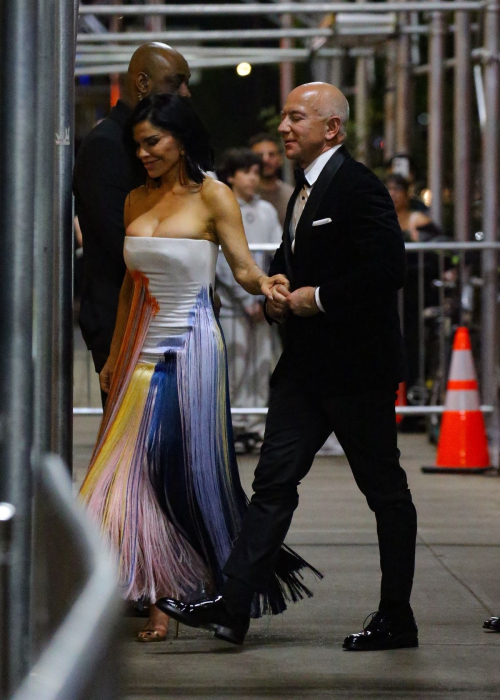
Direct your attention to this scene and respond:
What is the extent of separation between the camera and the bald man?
4.88m

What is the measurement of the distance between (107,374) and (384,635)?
1.35m

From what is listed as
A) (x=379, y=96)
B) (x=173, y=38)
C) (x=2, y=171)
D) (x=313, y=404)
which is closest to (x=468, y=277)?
(x=173, y=38)

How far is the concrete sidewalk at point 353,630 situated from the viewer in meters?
3.96

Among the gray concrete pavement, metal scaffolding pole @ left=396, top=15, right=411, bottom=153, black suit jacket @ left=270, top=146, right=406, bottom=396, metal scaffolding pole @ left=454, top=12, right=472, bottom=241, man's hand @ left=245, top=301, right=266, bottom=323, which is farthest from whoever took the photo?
metal scaffolding pole @ left=396, top=15, right=411, bottom=153

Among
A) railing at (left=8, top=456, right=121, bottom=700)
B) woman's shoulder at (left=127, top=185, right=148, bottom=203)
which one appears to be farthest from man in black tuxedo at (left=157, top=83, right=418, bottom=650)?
railing at (left=8, top=456, right=121, bottom=700)

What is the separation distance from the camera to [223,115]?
3216 cm

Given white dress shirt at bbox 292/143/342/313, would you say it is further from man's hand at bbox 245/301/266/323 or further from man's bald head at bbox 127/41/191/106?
man's hand at bbox 245/301/266/323

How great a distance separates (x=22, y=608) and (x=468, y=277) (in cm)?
779

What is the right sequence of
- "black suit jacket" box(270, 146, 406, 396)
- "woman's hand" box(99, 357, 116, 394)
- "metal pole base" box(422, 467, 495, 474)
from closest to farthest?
"black suit jacket" box(270, 146, 406, 396)
"woman's hand" box(99, 357, 116, 394)
"metal pole base" box(422, 467, 495, 474)

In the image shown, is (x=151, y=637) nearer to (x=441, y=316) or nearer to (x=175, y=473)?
(x=175, y=473)

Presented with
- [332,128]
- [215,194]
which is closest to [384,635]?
[215,194]

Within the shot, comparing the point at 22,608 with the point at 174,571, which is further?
the point at 174,571

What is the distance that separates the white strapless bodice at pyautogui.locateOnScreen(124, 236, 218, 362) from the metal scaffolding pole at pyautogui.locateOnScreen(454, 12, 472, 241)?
241 inches

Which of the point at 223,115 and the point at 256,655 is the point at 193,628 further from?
the point at 223,115
